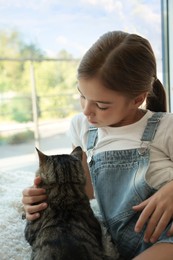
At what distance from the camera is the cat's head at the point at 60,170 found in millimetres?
854

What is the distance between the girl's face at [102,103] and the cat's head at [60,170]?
13 cm

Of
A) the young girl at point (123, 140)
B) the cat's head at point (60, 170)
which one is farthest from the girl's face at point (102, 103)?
the cat's head at point (60, 170)

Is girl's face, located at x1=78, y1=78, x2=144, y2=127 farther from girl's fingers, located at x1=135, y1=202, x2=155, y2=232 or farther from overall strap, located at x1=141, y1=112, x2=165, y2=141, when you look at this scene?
girl's fingers, located at x1=135, y1=202, x2=155, y2=232

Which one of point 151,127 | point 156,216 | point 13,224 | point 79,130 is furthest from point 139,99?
point 13,224

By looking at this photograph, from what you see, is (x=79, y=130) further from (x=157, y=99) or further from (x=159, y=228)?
(x=159, y=228)

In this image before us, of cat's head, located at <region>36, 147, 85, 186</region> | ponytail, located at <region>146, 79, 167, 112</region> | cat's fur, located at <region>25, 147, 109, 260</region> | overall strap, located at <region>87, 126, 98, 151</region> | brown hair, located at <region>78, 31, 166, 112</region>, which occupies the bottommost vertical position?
cat's fur, located at <region>25, 147, 109, 260</region>

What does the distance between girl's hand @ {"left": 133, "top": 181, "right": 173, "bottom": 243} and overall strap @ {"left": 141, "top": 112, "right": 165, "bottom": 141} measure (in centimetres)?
18

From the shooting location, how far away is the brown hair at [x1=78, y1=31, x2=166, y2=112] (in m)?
0.86

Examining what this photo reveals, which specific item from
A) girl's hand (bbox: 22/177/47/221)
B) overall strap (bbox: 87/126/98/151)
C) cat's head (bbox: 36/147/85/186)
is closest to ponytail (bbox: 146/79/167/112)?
overall strap (bbox: 87/126/98/151)

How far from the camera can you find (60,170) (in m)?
0.86

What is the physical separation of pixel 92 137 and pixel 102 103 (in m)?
0.18

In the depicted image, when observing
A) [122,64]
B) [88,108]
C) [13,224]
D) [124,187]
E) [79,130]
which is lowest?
[13,224]

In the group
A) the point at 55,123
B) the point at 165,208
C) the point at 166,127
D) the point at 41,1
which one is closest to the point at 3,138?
the point at 55,123

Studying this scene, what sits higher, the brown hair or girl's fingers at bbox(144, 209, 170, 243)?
the brown hair
